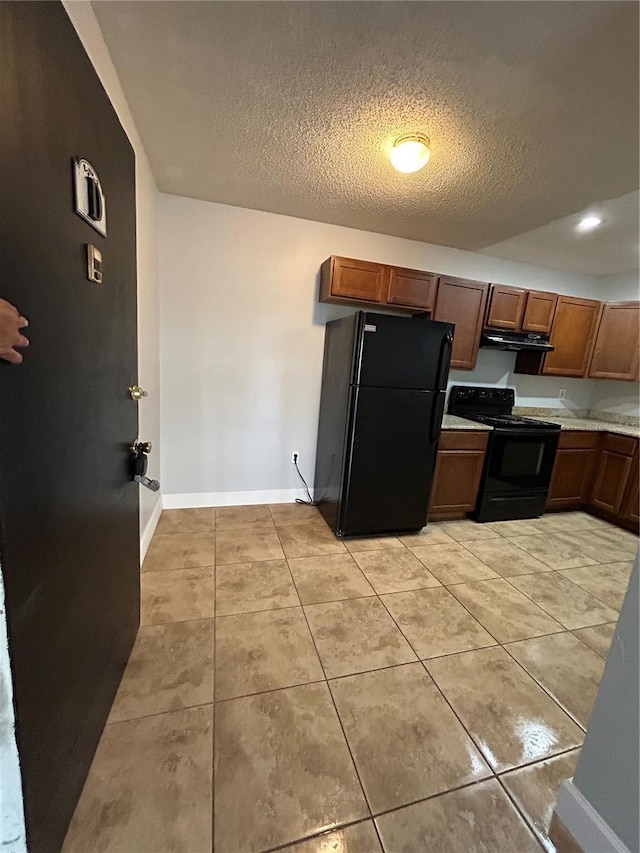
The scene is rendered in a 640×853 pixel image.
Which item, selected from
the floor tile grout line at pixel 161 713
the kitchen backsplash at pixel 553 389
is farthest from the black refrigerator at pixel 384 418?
the floor tile grout line at pixel 161 713

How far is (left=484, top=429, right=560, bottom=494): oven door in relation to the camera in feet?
9.77

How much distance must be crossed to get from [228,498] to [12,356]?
2622 millimetres

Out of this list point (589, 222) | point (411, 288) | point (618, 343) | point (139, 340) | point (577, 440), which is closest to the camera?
point (139, 340)

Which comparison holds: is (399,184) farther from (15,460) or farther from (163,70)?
(15,460)

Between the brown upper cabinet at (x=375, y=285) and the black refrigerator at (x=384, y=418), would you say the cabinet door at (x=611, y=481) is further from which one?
the brown upper cabinet at (x=375, y=285)

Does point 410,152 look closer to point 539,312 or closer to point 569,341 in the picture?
point 539,312

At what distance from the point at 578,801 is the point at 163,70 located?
9.71 ft

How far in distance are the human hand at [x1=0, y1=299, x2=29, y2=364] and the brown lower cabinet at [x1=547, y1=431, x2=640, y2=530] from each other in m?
3.81

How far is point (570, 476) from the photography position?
3.36m

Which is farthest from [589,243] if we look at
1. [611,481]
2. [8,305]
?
[8,305]

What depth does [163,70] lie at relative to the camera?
1475 millimetres

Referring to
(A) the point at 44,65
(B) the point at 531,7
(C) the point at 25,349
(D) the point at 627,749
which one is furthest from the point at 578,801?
(B) the point at 531,7

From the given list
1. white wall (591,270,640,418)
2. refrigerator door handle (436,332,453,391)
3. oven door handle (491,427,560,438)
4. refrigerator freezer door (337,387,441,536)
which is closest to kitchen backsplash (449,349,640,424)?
white wall (591,270,640,418)

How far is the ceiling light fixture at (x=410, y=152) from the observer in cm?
174
